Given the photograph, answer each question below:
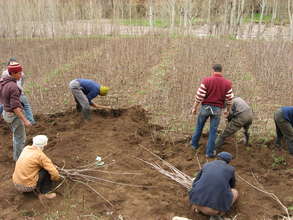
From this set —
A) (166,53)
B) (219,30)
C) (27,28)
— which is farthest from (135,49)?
(27,28)

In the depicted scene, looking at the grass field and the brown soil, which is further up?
the grass field

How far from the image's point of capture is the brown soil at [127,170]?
10.9 feet

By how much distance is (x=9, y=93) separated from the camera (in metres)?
3.88

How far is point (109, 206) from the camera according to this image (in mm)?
3422

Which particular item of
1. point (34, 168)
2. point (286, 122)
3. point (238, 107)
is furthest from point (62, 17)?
point (286, 122)

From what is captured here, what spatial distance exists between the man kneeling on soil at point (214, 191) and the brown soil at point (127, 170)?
303 mm

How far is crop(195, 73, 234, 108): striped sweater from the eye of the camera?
4.23 meters

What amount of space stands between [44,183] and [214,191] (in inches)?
85.7

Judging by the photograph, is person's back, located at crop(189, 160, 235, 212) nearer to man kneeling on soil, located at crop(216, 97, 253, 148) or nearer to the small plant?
man kneeling on soil, located at crop(216, 97, 253, 148)

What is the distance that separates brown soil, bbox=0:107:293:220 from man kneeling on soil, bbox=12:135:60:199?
0.66 ft

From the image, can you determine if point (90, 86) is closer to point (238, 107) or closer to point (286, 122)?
point (238, 107)

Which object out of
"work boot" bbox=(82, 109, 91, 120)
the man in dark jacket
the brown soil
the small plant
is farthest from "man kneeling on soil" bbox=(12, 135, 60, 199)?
the man in dark jacket

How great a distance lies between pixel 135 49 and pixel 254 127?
22.3 ft

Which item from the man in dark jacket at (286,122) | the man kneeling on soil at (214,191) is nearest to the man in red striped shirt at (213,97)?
the man in dark jacket at (286,122)
